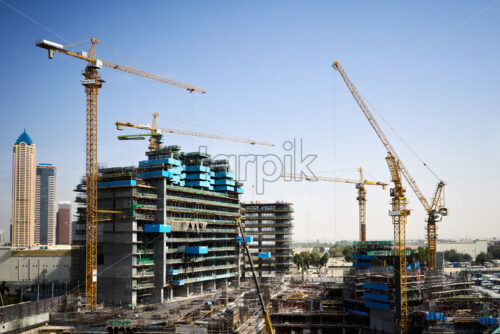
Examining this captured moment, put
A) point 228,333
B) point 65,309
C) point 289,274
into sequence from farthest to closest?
1. point 289,274
2. point 65,309
3. point 228,333

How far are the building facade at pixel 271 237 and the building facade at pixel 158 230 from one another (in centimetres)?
3024

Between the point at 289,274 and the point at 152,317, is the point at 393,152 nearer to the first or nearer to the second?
the point at 152,317

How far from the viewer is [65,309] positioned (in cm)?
8338

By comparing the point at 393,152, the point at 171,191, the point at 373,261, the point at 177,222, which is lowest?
the point at 373,261

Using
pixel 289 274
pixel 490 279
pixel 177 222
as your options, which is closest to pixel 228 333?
pixel 177 222

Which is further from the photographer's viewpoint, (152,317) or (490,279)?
(490,279)

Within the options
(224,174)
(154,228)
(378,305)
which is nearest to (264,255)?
(224,174)

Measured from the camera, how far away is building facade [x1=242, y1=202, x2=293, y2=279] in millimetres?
154750

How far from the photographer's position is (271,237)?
513 feet

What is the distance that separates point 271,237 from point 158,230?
63386 mm

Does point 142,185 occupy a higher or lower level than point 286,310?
higher

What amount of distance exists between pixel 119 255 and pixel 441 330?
213 feet

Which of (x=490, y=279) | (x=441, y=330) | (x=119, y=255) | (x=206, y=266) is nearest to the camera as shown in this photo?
(x=441, y=330)

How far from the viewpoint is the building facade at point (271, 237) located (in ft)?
508
